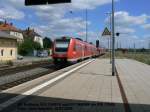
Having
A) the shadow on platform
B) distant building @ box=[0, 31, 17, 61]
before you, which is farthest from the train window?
distant building @ box=[0, 31, 17, 61]

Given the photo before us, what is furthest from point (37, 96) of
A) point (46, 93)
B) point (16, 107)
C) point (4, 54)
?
point (4, 54)

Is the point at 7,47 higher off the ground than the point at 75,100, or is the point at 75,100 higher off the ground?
the point at 7,47

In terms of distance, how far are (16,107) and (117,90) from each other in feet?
16.1

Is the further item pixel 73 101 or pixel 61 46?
pixel 61 46

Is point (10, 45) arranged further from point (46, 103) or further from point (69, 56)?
point (46, 103)

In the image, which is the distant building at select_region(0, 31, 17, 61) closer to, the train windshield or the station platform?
the train windshield

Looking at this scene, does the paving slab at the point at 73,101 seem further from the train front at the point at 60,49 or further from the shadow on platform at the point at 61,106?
the train front at the point at 60,49

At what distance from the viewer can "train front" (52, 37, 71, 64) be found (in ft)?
116

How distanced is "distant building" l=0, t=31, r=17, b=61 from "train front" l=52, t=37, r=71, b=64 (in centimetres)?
2594

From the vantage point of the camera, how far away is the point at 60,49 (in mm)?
35812

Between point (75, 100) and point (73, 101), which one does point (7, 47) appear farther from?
point (73, 101)

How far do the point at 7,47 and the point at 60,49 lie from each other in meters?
30.3

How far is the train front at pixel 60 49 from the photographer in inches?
1393

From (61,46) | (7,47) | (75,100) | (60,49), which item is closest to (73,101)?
(75,100)
